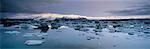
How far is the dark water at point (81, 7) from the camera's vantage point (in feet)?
11.4

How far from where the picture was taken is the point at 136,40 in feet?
11.1

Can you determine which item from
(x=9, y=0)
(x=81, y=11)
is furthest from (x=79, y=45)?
(x=9, y=0)

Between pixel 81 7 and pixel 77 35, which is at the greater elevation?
pixel 81 7

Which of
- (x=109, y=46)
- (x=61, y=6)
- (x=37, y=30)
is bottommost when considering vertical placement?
(x=109, y=46)

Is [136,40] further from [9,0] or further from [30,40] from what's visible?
[9,0]

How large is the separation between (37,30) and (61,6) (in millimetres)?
376

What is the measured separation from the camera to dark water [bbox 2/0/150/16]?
3463 mm

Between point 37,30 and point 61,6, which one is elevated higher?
point 61,6

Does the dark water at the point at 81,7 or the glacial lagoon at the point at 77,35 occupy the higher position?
the dark water at the point at 81,7

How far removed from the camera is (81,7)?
11.4ft

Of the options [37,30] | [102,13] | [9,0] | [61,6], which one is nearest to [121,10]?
[102,13]

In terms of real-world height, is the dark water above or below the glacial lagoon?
above

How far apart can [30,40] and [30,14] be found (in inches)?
11.4

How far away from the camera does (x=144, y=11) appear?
3.47 m
